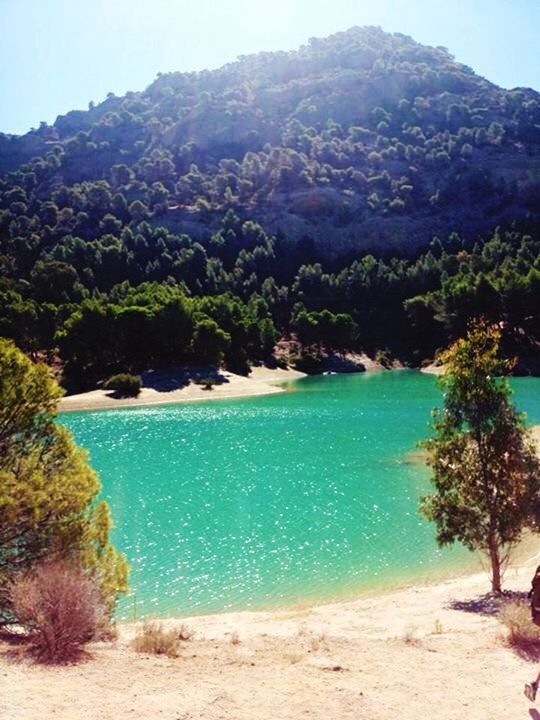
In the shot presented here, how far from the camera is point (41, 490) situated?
14734mm

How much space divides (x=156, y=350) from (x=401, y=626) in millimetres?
94944

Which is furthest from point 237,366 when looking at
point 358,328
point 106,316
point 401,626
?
point 401,626

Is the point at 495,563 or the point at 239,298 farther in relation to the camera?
the point at 239,298

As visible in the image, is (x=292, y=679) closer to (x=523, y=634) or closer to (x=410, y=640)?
(x=410, y=640)

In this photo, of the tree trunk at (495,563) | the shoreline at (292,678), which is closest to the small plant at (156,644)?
the shoreline at (292,678)

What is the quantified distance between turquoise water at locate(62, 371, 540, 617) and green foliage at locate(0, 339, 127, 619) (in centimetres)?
793

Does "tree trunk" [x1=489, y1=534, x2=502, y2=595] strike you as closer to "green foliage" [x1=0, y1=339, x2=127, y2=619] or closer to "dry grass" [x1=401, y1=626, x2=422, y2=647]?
"dry grass" [x1=401, y1=626, x2=422, y2=647]

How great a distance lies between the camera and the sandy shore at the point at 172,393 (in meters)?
86.2

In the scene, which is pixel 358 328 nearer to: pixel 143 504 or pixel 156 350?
pixel 156 350

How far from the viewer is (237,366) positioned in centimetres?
11956

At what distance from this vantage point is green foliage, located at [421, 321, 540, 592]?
21781 millimetres

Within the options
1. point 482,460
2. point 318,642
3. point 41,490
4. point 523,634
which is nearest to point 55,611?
point 41,490

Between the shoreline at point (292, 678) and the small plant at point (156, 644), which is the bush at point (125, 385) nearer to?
the shoreline at point (292, 678)

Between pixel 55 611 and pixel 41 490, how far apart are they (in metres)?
2.88
